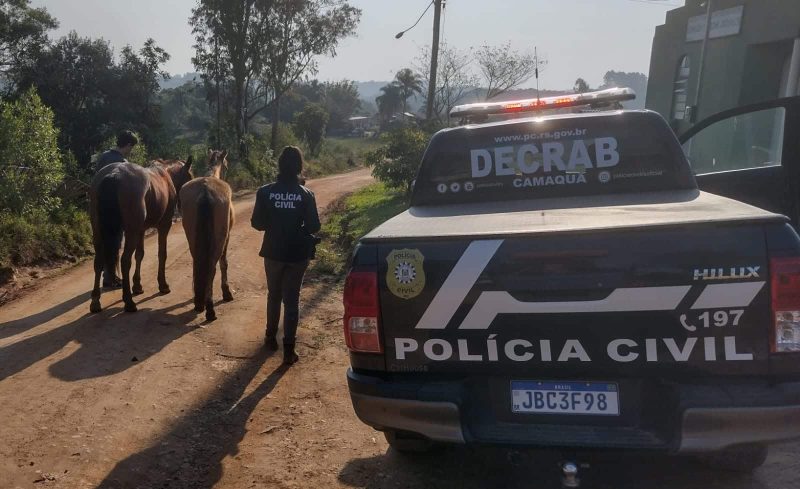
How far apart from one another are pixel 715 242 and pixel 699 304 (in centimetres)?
28

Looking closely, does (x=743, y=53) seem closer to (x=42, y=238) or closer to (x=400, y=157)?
(x=400, y=157)

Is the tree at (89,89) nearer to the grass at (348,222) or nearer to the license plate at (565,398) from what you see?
the grass at (348,222)

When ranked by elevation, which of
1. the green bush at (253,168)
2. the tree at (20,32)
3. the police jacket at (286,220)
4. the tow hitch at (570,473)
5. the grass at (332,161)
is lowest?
the grass at (332,161)

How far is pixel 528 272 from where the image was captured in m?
3.17

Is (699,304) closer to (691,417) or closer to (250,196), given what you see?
(691,417)

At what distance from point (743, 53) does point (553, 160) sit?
1327cm

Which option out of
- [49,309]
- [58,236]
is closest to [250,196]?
[58,236]

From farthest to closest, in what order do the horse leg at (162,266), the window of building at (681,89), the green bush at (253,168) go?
1. the green bush at (253,168)
2. the window of building at (681,89)
3. the horse leg at (162,266)

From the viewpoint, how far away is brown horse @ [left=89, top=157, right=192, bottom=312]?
698cm

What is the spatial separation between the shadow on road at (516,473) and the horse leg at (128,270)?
3.96 m

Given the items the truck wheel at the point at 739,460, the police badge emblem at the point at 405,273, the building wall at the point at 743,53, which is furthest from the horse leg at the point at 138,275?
the building wall at the point at 743,53

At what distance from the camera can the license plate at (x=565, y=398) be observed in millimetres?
3162

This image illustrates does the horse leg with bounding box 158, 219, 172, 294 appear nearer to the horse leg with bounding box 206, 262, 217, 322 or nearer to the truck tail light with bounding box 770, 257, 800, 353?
the horse leg with bounding box 206, 262, 217, 322

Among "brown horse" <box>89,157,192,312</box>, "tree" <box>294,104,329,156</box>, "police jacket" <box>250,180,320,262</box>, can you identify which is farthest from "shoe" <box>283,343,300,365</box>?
"tree" <box>294,104,329,156</box>
